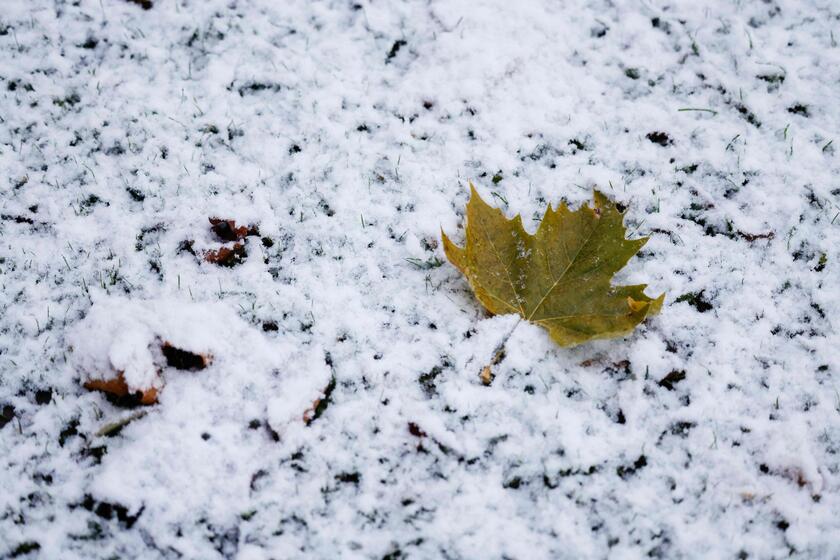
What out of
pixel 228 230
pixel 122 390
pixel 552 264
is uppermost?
pixel 552 264

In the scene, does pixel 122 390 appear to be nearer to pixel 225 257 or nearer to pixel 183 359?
pixel 183 359

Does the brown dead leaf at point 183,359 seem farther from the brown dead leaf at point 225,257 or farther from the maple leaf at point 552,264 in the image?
the maple leaf at point 552,264

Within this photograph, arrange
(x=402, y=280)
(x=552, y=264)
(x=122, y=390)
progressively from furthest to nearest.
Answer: (x=402, y=280) → (x=552, y=264) → (x=122, y=390)

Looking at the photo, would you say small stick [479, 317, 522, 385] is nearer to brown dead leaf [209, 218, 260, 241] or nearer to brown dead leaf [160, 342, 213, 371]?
brown dead leaf [160, 342, 213, 371]

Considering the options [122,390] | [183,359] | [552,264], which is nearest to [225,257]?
[183,359]

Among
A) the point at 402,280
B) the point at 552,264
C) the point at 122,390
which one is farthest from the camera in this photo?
the point at 402,280

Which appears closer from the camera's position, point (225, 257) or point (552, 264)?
point (552, 264)

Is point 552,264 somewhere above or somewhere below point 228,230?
above

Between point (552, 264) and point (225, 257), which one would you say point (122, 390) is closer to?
point (225, 257)
